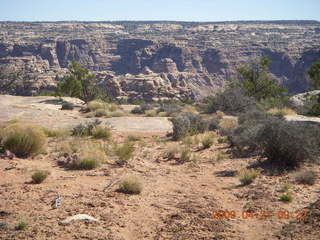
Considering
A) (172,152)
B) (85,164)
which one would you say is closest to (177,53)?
(172,152)

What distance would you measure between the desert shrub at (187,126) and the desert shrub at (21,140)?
515cm

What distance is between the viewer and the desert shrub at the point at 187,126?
1384cm

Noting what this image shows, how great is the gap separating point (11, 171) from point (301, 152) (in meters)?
6.54

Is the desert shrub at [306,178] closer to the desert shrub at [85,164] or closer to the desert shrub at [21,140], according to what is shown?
the desert shrub at [85,164]

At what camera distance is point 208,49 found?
341ft

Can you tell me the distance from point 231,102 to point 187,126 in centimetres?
840

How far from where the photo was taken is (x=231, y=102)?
22.1 metres

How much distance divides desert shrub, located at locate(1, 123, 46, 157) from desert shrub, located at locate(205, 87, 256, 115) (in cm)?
1319

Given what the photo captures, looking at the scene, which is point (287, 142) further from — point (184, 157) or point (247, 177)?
point (184, 157)

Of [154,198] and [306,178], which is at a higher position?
[306,178]

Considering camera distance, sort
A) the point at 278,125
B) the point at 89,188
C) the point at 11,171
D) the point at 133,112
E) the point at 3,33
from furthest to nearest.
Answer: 1. the point at 3,33
2. the point at 133,112
3. the point at 278,125
4. the point at 11,171
5. the point at 89,188

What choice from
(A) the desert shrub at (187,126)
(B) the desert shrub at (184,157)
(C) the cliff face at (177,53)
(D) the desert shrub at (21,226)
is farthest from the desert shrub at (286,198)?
(C) the cliff face at (177,53)

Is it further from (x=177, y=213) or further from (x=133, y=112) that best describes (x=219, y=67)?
(x=177, y=213)

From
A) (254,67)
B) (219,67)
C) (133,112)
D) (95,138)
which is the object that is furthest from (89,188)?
(219,67)
